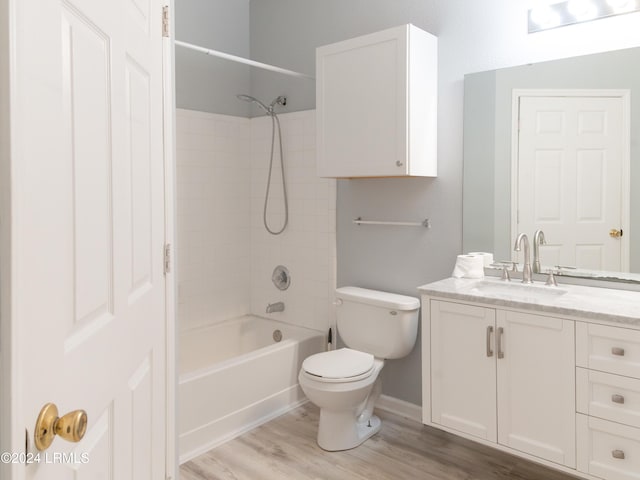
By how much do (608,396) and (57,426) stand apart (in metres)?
1.91

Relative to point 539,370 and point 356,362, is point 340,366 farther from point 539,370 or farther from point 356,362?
point 539,370

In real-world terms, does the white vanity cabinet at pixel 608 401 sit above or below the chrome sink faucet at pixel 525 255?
below

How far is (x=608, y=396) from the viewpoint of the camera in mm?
1989

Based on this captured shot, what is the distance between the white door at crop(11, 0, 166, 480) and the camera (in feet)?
2.67

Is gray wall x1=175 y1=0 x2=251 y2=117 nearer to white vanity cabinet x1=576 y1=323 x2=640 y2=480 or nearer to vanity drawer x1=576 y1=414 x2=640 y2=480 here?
white vanity cabinet x1=576 y1=323 x2=640 y2=480

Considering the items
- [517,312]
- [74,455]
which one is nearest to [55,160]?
[74,455]

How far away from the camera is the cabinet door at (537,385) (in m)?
2.09

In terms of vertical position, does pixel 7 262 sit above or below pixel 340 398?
above

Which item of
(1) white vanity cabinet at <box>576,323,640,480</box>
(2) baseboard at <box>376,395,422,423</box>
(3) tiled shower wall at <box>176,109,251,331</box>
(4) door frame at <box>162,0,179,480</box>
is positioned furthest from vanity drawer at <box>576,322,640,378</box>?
(3) tiled shower wall at <box>176,109,251,331</box>

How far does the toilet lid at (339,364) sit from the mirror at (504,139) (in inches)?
32.2

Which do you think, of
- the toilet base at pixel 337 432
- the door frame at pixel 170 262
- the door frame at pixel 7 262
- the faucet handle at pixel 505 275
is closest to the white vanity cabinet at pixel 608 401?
the faucet handle at pixel 505 275

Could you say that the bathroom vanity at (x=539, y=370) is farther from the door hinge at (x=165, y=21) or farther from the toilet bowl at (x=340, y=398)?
the door hinge at (x=165, y=21)

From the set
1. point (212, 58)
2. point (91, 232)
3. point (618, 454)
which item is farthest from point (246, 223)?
point (91, 232)

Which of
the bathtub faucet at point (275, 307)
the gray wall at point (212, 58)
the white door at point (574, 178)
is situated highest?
the gray wall at point (212, 58)
